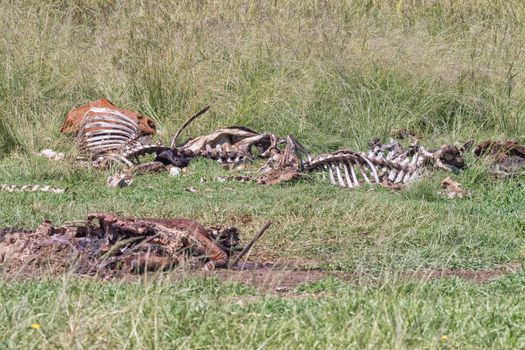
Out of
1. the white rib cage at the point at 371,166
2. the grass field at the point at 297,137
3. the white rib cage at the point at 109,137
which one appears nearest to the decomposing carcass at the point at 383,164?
the white rib cage at the point at 371,166

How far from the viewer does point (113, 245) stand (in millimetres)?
6035

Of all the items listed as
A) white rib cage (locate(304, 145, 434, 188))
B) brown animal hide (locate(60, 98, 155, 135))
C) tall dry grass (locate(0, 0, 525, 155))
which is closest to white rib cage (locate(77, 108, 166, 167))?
brown animal hide (locate(60, 98, 155, 135))

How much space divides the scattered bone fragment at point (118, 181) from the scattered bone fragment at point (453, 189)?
2.68 metres

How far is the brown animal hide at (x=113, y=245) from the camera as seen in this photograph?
5.99 metres

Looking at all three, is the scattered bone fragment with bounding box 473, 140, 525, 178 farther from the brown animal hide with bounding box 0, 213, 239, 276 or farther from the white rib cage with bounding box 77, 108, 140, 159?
the brown animal hide with bounding box 0, 213, 239, 276

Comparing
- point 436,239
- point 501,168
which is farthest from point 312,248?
Result: point 501,168

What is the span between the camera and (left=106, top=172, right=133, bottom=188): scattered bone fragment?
9484 millimetres

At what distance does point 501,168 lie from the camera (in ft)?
32.3

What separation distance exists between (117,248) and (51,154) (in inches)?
195

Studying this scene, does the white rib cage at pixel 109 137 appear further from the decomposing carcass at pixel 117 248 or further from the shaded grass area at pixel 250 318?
the shaded grass area at pixel 250 318

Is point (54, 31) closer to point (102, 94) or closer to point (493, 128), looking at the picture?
point (102, 94)

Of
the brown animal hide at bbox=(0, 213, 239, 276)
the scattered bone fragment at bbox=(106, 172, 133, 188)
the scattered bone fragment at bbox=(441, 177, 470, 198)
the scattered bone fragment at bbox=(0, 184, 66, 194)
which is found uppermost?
the brown animal hide at bbox=(0, 213, 239, 276)

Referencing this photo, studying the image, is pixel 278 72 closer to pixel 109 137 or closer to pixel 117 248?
pixel 109 137

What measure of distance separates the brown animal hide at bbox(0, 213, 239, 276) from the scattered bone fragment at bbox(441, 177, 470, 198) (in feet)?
10.3
